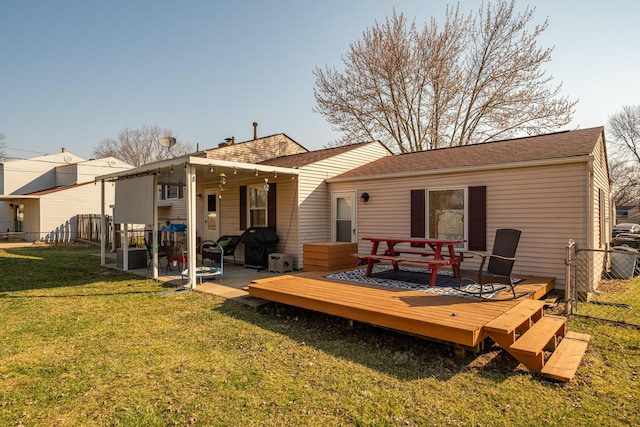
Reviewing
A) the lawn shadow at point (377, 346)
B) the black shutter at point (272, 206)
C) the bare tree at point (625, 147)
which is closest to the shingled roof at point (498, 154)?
the black shutter at point (272, 206)

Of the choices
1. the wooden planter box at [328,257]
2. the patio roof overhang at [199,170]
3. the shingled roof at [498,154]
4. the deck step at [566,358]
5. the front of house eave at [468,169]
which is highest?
the shingled roof at [498,154]

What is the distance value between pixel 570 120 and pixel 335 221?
44.2 ft

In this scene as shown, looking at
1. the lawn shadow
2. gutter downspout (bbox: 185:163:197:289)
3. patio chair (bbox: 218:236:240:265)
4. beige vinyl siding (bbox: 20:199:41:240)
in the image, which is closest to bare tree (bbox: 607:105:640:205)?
patio chair (bbox: 218:236:240:265)

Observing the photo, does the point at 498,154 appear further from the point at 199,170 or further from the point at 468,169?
the point at 199,170

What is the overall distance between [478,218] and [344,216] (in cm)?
378

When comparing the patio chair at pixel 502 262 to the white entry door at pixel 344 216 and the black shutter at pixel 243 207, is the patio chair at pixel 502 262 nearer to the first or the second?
the white entry door at pixel 344 216

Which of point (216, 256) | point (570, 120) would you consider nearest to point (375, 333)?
point (216, 256)

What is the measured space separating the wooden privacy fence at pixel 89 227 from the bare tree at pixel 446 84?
45.2ft

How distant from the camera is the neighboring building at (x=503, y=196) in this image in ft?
20.7

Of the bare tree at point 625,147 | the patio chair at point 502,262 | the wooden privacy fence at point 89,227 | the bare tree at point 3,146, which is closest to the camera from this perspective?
the patio chair at point 502,262

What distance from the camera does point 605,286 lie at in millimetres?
7762

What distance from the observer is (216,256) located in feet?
29.6

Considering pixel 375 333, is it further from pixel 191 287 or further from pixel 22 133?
pixel 22 133

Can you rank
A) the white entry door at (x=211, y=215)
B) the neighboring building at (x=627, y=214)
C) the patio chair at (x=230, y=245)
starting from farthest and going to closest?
the neighboring building at (x=627, y=214) < the white entry door at (x=211, y=215) < the patio chair at (x=230, y=245)
